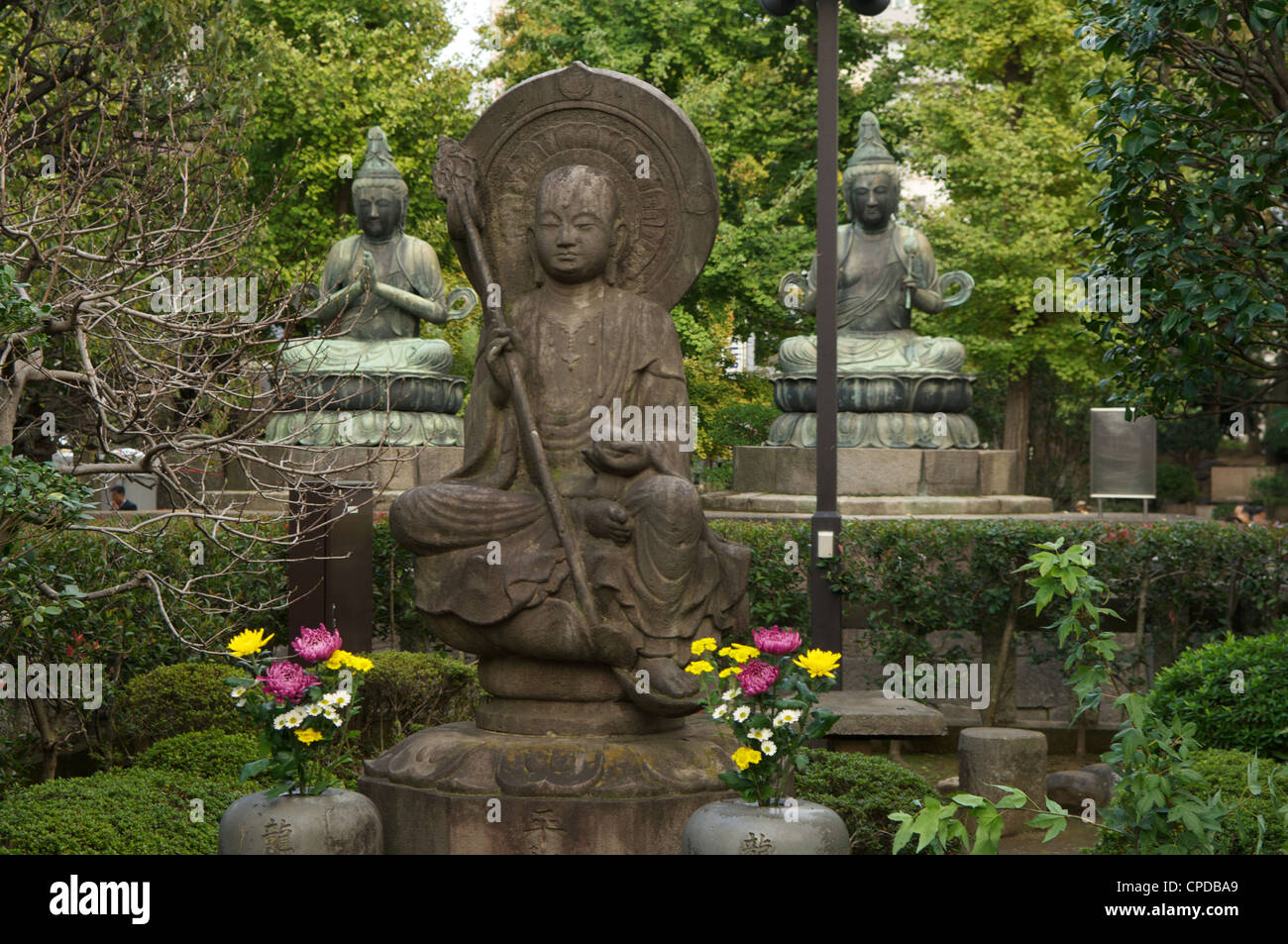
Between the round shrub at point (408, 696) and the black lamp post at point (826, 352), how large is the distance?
2178mm

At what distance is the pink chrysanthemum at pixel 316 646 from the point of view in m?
5.08

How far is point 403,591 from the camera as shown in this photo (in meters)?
10.2

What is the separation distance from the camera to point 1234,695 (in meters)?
7.24

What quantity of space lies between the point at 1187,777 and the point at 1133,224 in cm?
415

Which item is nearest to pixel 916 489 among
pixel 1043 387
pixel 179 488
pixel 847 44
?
pixel 179 488

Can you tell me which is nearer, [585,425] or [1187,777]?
[1187,777]

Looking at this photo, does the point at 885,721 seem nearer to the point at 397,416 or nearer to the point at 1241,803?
the point at 1241,803

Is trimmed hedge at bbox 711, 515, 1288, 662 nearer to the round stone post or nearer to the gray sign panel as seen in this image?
the gray sign panel

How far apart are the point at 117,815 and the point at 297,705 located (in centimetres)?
163

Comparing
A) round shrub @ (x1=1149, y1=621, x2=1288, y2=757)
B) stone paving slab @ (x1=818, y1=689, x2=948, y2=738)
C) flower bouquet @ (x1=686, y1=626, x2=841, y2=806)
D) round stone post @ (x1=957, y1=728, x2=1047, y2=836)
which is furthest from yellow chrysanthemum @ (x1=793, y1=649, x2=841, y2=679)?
stone paving slab @ (x1=818, y1=689, x2=948, y2=738)

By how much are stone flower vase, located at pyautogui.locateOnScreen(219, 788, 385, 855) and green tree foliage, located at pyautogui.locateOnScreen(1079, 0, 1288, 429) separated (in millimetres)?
4613

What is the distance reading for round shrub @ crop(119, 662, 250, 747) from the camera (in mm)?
7953

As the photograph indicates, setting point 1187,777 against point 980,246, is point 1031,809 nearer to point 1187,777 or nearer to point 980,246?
point 1187,777

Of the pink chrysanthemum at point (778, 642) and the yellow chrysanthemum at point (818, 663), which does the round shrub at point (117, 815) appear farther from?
the yellow chrysanthemum at point (818, 663)
